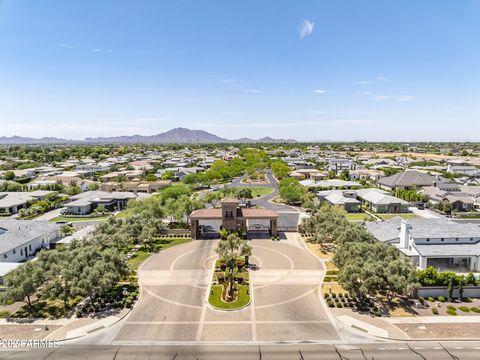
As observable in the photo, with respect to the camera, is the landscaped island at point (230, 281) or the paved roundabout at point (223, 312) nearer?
the paved roundabout at point (223, 312)

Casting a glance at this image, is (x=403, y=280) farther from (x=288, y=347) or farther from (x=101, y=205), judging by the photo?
(x=101, y=205)

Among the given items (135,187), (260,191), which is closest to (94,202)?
(135,187)

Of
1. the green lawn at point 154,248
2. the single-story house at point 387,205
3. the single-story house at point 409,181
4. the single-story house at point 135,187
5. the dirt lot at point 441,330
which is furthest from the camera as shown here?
the single-story house at point 135,187

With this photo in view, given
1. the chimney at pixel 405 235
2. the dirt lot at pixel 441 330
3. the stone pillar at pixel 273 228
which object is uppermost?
the chimney at pixel 405 235

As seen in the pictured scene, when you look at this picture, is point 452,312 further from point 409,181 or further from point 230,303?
point 409,181

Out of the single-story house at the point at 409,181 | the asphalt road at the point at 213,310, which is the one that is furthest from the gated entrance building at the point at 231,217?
the single-story house at the point at 409,181

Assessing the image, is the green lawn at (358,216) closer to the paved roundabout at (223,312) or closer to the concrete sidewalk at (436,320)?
the paved roundabout at (223,312)

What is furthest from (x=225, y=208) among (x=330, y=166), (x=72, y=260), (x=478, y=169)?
(x=478, y=169)
